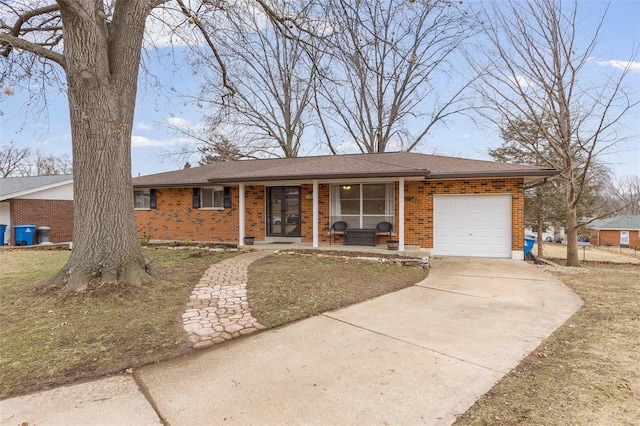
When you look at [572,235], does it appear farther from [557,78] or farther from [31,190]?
[31,190]

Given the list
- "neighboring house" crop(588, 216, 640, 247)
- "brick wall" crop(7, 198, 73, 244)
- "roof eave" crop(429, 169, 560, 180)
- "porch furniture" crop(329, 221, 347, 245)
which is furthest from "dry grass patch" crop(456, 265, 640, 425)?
"neighboring house" crop(588, 216, 640, 247)

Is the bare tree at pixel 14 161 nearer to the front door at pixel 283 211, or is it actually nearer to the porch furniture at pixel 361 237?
the front door at pixel 283 211

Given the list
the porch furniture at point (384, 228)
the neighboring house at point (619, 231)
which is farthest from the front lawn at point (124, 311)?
the neighboring house at point (619, 231)

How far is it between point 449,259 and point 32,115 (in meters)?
11.2

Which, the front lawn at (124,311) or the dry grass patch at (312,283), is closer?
the front lawn at (124,311)

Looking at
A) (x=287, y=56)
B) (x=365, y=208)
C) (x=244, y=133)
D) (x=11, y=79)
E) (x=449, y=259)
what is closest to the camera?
(x=11, y=79)


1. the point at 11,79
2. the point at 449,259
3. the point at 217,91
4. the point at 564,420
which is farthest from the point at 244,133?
the point at 564,420

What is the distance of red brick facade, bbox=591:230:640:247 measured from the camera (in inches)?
1425

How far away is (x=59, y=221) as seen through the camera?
17.2m

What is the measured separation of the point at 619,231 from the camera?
37500 mm

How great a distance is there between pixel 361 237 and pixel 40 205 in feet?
54.6

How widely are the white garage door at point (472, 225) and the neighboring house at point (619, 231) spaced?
3558 cm

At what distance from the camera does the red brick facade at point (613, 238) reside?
36188 mm

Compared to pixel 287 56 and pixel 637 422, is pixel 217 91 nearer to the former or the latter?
pixel 287 56
